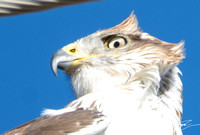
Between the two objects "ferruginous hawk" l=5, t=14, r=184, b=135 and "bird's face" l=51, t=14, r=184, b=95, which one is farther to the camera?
"bird's face" l=51, t=14, r=184, b=95

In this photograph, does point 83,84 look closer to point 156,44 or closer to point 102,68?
point 102,68

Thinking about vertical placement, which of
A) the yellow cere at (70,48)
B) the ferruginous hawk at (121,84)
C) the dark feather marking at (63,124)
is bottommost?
the dark feather marking at (63,124)

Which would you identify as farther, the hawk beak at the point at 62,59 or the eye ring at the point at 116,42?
the eye ring at the point at 116,42

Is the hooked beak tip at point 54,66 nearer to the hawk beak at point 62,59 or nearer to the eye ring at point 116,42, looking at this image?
the hawk beak at point 62,59

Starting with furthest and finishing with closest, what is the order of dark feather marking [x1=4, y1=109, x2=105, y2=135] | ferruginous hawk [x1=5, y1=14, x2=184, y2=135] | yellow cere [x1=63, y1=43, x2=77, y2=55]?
yellow cere [x1=63, y1=43, x2=77, y2=55] < ferruginous hawk [x1=5, y1=14, x2=184, y2=135] < dark feather marking [x1=4, y1=109, x2=105, y2=135]

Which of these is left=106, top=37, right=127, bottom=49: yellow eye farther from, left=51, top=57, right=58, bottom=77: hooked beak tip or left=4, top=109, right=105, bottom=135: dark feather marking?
left=4, top=109, right=105, bottom=135: dark feather marking

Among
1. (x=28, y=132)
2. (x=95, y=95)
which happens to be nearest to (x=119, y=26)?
(x=95, y=95)

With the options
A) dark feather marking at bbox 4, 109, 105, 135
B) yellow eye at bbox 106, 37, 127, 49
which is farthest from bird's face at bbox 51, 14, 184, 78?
dark feather marking at bbox 4, 109, 105, 135

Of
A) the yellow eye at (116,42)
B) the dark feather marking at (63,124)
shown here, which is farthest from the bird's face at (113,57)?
the dark feather marking at (63,124)
